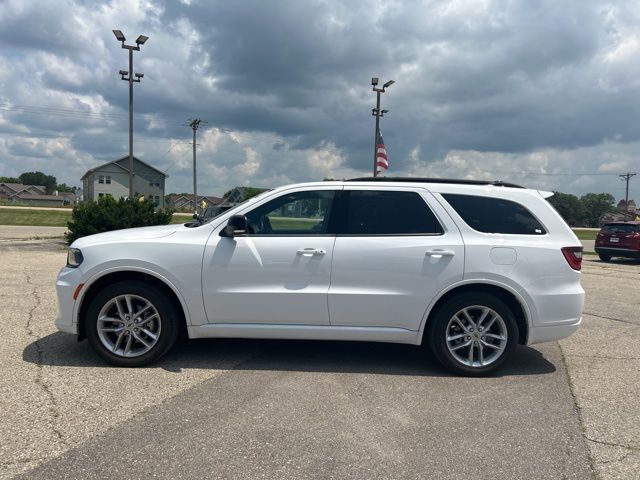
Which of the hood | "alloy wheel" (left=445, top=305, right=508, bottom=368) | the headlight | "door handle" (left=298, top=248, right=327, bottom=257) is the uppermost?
the hood

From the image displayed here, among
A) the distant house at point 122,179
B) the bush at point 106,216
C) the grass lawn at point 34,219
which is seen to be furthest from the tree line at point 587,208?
the bush at point 106,216

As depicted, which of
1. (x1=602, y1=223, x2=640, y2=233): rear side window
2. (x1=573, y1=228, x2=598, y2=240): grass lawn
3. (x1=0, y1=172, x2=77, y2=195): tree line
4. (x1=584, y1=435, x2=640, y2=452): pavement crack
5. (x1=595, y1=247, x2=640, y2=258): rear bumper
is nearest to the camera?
(x1=584, y1=435, x2=640, y2=452): pavement crack

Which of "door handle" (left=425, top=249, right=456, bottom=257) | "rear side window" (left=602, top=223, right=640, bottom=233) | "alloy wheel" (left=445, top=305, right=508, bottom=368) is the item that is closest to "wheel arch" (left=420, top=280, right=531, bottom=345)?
"alloy wheel" (left=445, top=305, right=508, bottom=368)

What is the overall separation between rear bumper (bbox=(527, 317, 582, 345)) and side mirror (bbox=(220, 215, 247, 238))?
2.82 meters

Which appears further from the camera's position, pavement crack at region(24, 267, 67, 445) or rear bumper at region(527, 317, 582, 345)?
rear bumper at region(527, 317, 582, 345)

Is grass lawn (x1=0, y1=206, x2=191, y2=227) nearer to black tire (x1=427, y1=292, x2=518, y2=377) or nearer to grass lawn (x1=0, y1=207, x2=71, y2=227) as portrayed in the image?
grass lawn (x1=0, y1=207, x2=71, y2=227)

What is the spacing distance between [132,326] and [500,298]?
11.2 feet

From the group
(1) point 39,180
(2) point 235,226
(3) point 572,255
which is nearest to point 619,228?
(3) point 572,255

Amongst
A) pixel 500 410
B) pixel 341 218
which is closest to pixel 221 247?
pixel 341 218

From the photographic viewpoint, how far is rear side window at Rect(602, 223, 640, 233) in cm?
1842

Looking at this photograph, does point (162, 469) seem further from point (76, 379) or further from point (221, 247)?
point (221, 247)

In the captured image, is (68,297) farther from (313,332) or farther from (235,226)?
(313,332)

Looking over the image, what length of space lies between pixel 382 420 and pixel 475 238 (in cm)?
191

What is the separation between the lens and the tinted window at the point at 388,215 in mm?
4828
